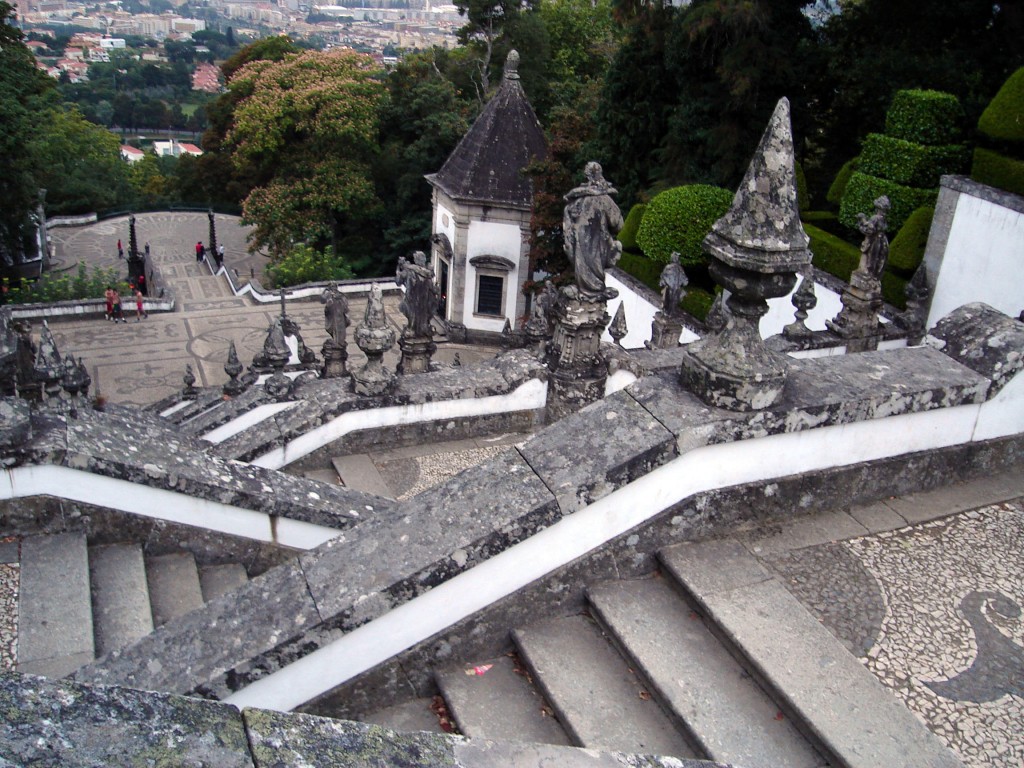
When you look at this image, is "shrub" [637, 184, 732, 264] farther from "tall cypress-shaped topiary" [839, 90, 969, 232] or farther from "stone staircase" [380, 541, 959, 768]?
"stone staircase" [380, 541, 959, 768]

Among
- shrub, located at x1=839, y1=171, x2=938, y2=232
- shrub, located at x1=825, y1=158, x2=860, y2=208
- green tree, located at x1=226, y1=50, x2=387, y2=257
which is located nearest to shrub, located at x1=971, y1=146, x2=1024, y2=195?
shrub, located at x1=839, y1=171, x2=938, y2=232

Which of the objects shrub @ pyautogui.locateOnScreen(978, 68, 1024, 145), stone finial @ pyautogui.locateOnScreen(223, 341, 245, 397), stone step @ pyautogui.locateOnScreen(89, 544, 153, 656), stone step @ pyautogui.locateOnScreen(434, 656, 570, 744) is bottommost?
stone finial @ pyautogui.locateOnScreen(223, 341, 245, 397)

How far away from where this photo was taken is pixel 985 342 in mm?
5570

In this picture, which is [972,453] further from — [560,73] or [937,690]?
[560,73]

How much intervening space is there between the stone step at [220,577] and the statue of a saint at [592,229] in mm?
4155

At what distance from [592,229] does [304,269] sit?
80.9 feet

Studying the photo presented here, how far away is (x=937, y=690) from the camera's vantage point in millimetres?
3971

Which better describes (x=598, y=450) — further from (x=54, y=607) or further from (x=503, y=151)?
(x=503, y=151)

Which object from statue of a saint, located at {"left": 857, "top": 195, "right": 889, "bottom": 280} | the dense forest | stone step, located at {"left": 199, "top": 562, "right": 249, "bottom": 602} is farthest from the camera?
the dense forest

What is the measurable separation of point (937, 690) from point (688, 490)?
1.43m

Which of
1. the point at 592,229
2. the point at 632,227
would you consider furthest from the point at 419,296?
the point at 632,227

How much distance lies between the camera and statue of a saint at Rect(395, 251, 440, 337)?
35.6ft

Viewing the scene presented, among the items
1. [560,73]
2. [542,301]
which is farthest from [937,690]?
[560,73]

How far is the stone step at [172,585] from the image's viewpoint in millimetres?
5754
